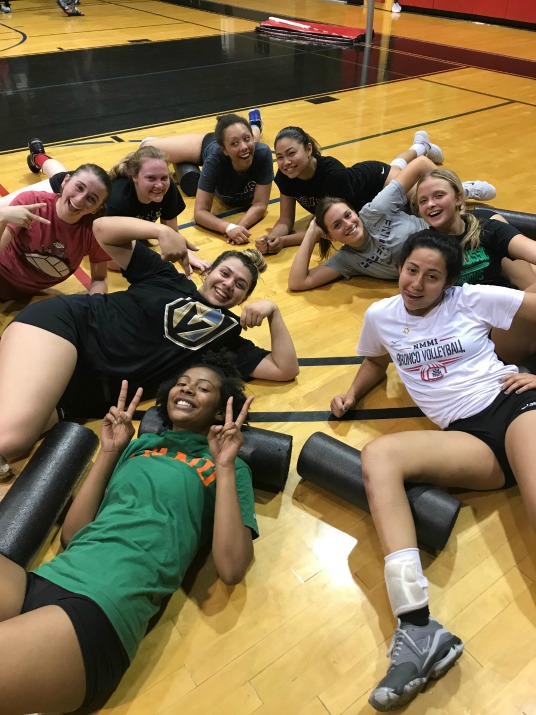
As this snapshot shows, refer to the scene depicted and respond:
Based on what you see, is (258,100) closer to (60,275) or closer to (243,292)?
(60,275)

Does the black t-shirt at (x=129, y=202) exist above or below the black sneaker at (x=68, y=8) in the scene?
below

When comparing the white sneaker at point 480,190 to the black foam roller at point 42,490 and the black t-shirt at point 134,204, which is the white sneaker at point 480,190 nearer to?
the black t-shirt at point 134,204

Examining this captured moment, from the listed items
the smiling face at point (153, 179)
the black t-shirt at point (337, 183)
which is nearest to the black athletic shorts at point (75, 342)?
the smiling face at point (153, 179)

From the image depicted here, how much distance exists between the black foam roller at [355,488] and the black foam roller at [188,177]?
2.85 m

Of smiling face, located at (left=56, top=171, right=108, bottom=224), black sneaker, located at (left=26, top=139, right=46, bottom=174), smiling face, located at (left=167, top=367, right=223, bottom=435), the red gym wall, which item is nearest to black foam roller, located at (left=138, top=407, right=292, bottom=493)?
smiling face, located at (left=167, top=367, right=223, bottom=435)

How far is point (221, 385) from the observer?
6.16ft

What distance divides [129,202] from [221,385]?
169cm

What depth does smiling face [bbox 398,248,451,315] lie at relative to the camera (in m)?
1.96

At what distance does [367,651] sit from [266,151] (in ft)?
10.4

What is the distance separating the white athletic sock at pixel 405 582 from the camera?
59.8 inches

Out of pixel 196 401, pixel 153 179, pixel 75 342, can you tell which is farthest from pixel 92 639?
pixel 153 179

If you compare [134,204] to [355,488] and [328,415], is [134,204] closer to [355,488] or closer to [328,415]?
[328,415]

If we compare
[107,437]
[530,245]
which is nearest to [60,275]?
[107,437]

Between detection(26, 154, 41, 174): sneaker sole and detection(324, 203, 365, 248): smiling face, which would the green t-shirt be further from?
detection(26, 154, 41, 174): sneaker sole
